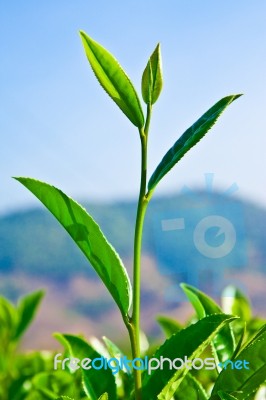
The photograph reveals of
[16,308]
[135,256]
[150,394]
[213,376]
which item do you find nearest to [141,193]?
[135,256]

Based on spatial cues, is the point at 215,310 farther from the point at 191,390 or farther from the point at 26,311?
the point at 26,311

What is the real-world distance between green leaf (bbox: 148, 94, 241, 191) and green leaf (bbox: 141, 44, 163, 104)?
6 centimetres

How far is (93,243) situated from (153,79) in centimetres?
19

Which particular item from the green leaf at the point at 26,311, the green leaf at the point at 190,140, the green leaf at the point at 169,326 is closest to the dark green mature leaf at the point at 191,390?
the green leaf at the point at 190,140

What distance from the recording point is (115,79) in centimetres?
73

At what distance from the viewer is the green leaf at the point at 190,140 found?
27.7 inches

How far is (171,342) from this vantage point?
0.70 metres

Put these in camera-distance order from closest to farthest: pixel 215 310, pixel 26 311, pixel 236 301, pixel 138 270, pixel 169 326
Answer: pixel 138 270, pixel 215 310, pixel 169 326, pixel 236 301, pixel 26 311

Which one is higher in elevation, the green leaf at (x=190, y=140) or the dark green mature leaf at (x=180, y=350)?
the green leaf at (x=190, y=140)

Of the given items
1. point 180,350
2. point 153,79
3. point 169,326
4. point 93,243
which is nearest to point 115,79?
point 153,79

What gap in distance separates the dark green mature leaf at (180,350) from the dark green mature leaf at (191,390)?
68mm

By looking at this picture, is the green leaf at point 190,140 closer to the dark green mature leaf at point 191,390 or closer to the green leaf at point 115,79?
the green leaf at point 115,79

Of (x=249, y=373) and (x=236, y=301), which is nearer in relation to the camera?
(x=249, y=373)

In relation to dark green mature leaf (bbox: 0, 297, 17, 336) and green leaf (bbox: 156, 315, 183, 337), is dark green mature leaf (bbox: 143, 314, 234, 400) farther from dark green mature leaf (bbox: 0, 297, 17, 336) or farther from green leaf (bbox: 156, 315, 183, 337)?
dark green mature leaf (bbox: 0, 297, 17, 336)
